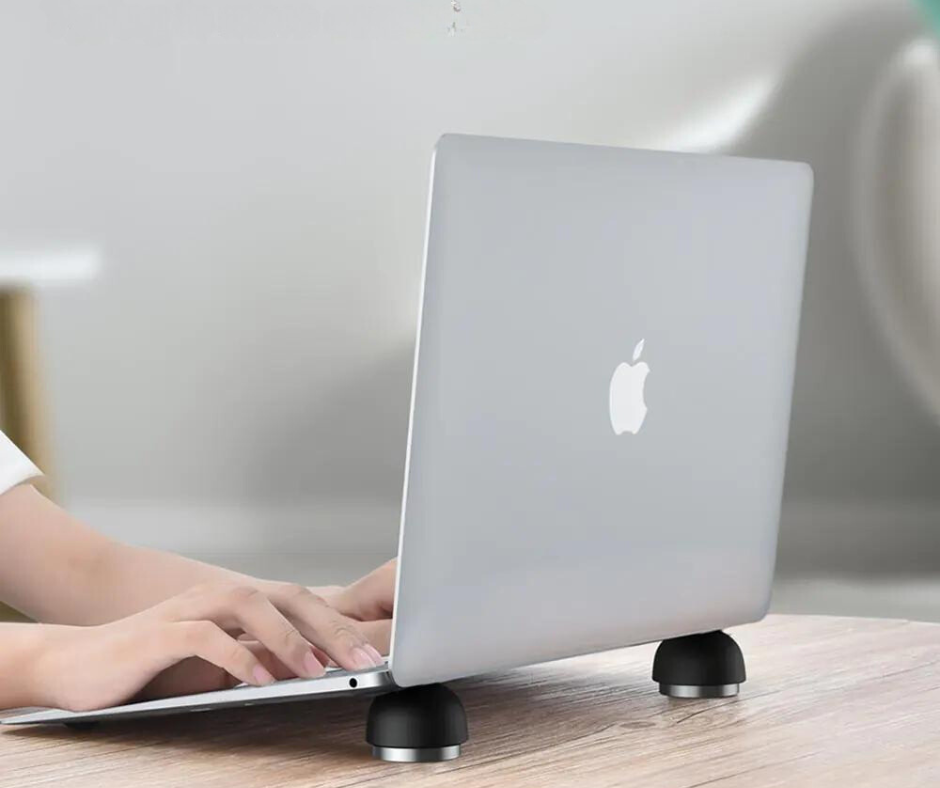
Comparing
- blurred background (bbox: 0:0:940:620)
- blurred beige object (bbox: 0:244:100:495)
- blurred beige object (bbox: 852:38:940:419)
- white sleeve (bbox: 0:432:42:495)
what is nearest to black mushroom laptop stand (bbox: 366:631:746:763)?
white sleeve (bbox: 0:432:42:495)

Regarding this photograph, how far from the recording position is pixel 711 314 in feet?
3.27

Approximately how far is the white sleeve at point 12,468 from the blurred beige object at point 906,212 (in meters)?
3.30

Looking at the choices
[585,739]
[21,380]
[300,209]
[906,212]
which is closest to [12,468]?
[585,739]

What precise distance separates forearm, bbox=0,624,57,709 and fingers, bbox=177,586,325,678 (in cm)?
11

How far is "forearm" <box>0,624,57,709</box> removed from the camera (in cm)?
91

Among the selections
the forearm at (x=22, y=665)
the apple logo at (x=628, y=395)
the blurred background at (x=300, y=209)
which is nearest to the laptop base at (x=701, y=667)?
the apple logo at (x=628, y=395)

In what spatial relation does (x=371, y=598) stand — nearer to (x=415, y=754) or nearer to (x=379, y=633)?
(x=379, y=633)

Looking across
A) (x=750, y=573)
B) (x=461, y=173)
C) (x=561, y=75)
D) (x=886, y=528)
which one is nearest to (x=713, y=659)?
(x=750, y=573)

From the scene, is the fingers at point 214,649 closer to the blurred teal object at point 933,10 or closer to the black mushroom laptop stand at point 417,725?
the black mushroom laptop stand at point 417,725

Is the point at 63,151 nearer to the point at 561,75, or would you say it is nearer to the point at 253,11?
the point at 253,11

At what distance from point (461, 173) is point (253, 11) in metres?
5.01

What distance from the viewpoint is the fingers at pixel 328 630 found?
830 millimetres

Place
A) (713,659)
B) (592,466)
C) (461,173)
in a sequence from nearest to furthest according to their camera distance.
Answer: (461,173), (592,466), (713,659)

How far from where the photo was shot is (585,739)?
88 centimetres
